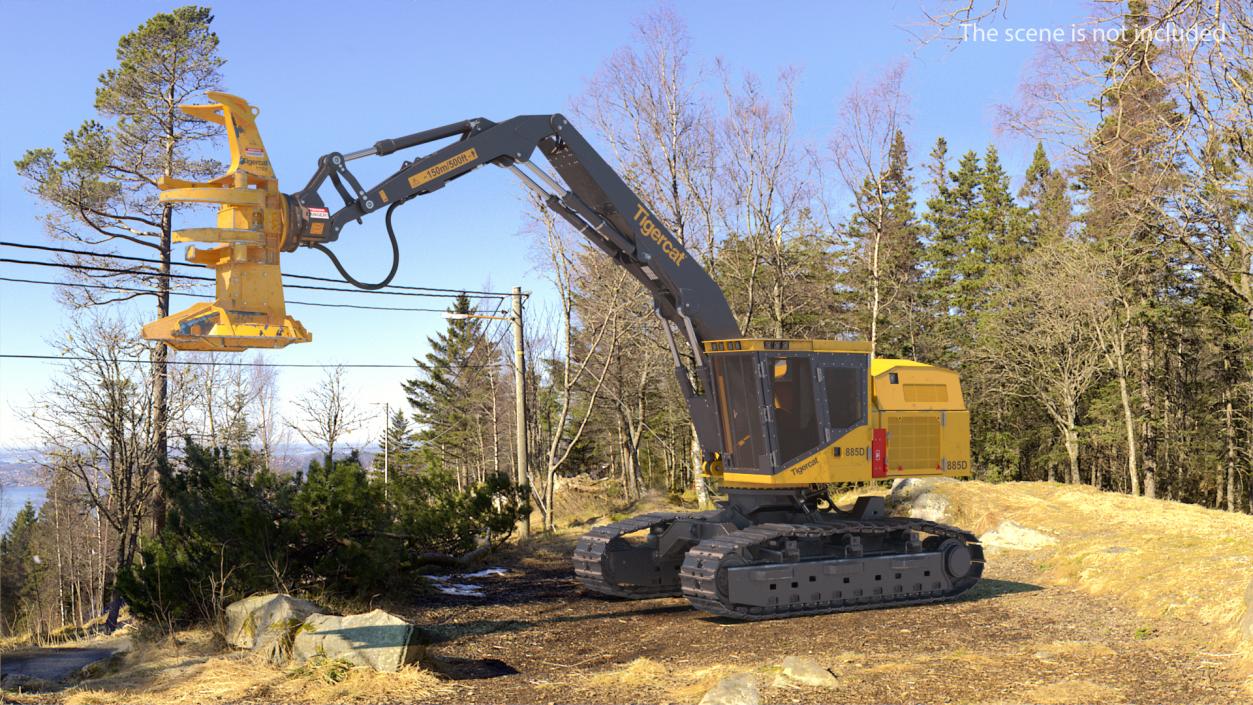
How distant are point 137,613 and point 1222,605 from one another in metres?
11.7

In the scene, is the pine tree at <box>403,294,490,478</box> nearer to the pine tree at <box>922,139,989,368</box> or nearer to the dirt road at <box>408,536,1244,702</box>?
the pine tree at <box>922,139,989,368</box>

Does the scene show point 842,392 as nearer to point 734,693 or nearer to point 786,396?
point 786,396

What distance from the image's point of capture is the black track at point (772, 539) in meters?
10.9

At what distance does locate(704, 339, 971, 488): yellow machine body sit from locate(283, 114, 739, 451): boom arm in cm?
51

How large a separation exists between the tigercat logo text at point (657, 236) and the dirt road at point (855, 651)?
456 centimetres

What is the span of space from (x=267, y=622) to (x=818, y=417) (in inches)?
262

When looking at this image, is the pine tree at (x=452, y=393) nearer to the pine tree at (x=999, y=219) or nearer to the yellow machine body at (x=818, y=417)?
the pine tree at (x=999, y=219)

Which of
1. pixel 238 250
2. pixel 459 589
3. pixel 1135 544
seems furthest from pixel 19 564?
pixel 1135 544

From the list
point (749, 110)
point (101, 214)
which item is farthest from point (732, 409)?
point (101, 214)

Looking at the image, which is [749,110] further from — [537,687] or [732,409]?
[537,687]

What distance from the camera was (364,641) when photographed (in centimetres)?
868

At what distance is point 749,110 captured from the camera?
85.9 feet

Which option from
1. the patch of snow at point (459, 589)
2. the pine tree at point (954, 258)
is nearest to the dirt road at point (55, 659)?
the patch of snow at point (459, 589)

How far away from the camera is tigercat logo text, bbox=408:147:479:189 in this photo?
33.3 ft
